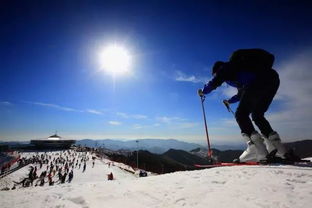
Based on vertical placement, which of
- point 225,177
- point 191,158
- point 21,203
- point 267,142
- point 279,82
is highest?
point 279,82

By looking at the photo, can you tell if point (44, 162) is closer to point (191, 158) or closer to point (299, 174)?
point (299, 174)

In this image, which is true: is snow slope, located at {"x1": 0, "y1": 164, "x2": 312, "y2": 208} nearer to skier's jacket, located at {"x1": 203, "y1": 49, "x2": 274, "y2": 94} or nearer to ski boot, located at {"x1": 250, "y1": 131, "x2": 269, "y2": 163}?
ski boot, located at {"x1": 250, "y1": 131, "x2": 269, "y2": 163}

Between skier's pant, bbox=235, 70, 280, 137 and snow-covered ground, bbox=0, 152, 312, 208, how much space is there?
157 centimetres

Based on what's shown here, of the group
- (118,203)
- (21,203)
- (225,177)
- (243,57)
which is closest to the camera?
(118,203)

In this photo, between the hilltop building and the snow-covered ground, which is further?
the hilltop building

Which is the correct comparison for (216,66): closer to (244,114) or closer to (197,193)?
(244,114)

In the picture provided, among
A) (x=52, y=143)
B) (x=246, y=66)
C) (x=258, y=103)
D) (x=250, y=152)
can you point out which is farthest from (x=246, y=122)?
(x=52, y=143)

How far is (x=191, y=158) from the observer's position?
179750 millimetres

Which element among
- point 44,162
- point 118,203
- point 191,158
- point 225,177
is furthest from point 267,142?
point 191,158

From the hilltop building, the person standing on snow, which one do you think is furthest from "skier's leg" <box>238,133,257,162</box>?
the hilltop building

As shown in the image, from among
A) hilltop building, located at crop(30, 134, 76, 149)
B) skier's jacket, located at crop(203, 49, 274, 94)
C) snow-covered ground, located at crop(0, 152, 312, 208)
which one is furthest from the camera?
hilltop building, located at crop(30, 134, 76, 149)

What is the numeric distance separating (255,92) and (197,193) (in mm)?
2984

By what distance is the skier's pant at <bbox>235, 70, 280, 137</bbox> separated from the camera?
14.6ft

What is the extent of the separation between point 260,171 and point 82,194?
9.83 ft
